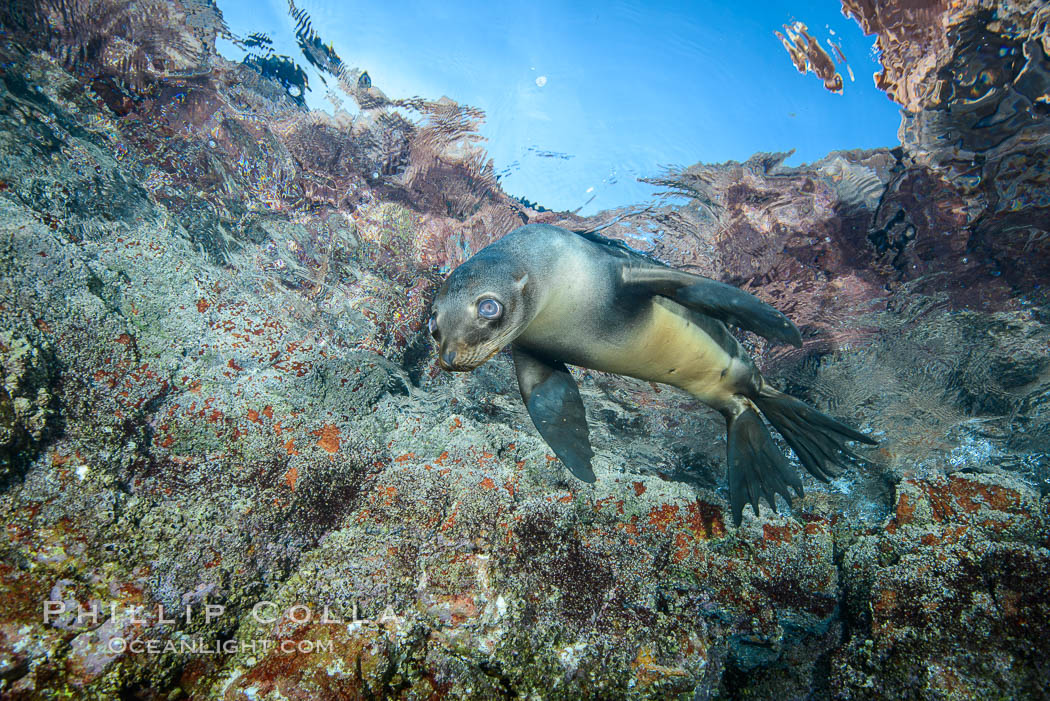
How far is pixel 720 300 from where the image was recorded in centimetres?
250

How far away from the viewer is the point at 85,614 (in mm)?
1866

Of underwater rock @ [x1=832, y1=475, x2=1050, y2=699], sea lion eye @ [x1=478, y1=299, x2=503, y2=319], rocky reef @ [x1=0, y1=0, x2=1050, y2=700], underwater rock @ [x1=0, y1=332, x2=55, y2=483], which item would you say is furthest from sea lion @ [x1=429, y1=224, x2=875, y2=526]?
underwater rock @ [x1=0, y1=332, x2=55, y2=483]

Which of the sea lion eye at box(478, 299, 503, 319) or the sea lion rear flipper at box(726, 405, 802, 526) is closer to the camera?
the sea lion eye at box(478, 299, 503, 319)

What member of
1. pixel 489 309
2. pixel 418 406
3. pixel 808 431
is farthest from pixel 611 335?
pixel 808 431

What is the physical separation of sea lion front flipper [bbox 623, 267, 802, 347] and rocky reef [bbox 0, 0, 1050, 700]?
1.34 metres

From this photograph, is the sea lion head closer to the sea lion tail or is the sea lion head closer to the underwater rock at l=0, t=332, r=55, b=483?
the underwater rock at l=0, t=332, r=55, b=483

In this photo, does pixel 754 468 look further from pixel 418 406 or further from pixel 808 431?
pixel 418 406

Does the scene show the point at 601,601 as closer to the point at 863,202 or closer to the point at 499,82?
the point at 863,202

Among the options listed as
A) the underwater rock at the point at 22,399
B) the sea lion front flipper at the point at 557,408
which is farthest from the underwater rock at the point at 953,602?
the underwater rock at the point at 22,399

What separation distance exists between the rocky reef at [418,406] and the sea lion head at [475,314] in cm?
111

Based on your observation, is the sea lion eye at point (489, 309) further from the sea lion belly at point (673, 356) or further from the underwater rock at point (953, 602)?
the underwater rock at point (953, 602)

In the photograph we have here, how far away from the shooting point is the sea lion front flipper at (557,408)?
281cm

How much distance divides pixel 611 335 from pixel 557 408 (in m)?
0.67

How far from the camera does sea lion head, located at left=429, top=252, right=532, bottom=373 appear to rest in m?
2.06
